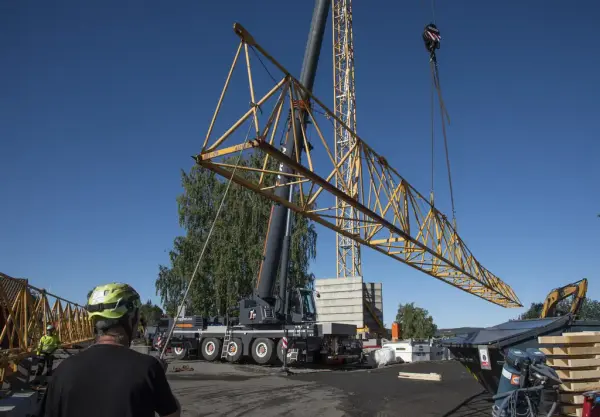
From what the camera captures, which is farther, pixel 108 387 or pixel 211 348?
pixel 211 348

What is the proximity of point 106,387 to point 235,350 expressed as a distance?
1757 centimetres

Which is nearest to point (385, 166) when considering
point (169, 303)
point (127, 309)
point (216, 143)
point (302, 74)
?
point (302, 74)

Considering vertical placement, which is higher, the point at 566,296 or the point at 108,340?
the point at 566,296

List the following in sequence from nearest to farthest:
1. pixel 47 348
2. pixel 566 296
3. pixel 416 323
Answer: pixel 47 348 < pixel 566 296 < pixel 416 323

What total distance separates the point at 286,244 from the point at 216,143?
1002 centimetres

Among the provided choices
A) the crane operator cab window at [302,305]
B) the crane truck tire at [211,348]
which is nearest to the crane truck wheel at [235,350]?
the crane truck tire at [211,348]

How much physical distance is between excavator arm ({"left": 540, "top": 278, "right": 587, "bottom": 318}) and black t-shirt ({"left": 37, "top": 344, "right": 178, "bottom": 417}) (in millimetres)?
11113

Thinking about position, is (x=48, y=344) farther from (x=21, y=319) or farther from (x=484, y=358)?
(x=484, y=358)

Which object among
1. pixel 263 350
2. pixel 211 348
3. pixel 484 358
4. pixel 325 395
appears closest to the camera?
pixel 484 358

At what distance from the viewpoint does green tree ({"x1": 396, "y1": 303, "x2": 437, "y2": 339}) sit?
152 ft

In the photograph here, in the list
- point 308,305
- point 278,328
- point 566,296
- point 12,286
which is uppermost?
point 308,305

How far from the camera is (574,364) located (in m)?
6.35

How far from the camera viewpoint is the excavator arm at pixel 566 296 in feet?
34.9

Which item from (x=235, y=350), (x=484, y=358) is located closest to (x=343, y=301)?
(x=235, y=350)
